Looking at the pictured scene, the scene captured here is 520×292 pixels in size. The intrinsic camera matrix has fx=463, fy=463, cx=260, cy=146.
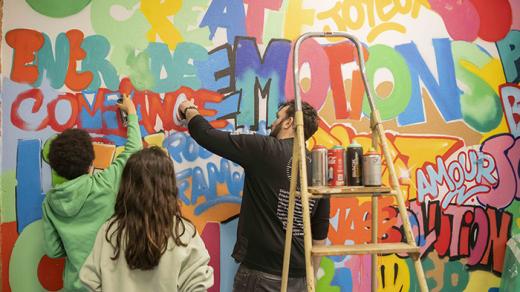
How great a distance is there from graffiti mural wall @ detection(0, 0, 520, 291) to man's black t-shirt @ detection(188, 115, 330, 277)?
0.34 metres

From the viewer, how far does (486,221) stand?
3.11 m

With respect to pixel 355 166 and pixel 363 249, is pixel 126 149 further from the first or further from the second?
pixel 363 249

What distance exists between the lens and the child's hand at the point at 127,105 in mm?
2582

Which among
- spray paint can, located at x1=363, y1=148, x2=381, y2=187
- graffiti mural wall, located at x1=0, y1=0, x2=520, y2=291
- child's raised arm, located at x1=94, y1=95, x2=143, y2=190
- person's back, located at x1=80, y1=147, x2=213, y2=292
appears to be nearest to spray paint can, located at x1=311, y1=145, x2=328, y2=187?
spray paint can, located at x1=363, y1=148, x2=381, y2=187

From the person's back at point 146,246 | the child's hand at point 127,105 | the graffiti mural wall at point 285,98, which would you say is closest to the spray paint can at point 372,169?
the person's back at point 146,246

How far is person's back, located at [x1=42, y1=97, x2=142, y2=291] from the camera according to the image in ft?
7.29

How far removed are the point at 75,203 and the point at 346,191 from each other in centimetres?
127

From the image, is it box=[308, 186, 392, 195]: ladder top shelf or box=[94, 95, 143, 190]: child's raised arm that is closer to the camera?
box=[308, 186, 392, 195]: ladder top shelf

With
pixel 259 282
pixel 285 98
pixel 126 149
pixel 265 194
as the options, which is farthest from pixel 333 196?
pixel 126 149

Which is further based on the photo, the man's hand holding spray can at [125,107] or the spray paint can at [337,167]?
the man's hand holding spray can at [125,107]

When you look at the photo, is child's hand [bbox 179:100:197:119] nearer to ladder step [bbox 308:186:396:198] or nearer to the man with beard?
the man with beard

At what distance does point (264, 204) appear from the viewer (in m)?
2.46

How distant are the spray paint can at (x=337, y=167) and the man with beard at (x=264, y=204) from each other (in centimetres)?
41

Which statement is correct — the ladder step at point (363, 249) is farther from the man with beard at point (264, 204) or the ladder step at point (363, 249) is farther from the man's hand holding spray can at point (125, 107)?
the man's hand holding spray can at point (125, 107)
